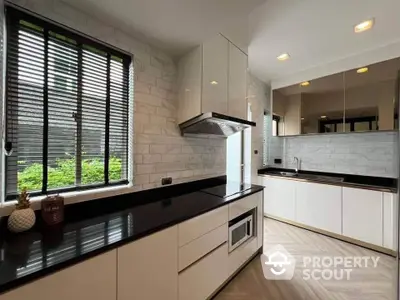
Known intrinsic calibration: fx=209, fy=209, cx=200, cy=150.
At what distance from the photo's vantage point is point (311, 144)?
370 centimetres

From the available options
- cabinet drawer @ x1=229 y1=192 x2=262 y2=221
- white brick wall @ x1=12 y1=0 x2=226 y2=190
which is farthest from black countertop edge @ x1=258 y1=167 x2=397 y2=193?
white brick wall @ x1=12 y1=0 x2=226 y2=190

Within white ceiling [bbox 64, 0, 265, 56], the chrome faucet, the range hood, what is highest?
white ceiling [bbox 64, 0, 265, 56]

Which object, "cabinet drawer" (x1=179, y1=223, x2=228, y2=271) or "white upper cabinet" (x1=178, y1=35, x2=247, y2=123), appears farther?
"white upper cabinet" (x1=178, y1=35, x2=247, y2=123)

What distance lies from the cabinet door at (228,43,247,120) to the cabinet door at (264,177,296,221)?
165 centimetres

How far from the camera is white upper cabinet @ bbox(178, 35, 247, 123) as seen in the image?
6.54ft

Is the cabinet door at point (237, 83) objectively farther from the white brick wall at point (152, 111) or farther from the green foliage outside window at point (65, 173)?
the green foliage outside window at point (65, 173)

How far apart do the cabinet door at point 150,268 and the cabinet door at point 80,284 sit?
0.18 feet

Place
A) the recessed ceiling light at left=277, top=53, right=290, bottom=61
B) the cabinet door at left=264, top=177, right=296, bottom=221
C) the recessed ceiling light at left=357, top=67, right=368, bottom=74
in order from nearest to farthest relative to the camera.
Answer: the recessed ceiling light at left=357, top=67, right=368, bottom=74, the recessed ceiling light at left=277, top=53, right=290, bottom=61, the cabinet door at left=264, top=177, right=296, bottom=221

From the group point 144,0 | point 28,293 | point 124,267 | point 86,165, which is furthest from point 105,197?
point 144,0

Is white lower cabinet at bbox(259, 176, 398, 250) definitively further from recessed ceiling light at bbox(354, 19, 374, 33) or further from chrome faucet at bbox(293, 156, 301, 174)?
recessed ceiling light at bbox(354, 19, 374, 33)

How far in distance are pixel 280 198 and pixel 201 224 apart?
2.46m

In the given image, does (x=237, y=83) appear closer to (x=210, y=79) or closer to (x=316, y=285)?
(x=210, y=79)

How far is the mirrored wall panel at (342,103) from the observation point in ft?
8.46

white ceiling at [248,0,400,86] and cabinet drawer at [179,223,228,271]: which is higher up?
white ceiling at [248,0,400,86]
